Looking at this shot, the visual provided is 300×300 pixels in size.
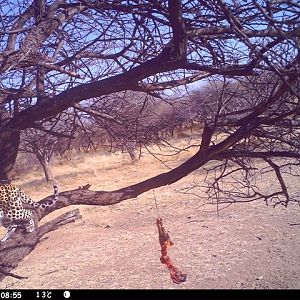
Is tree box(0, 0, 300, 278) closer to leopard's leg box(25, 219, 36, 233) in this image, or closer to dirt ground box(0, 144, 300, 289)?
leopard's leg box(25, 219, 36, 233)

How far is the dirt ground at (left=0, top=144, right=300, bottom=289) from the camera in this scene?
283 inches

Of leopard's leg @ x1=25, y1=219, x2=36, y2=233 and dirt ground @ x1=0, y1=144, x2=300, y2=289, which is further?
dirt ground @ x1=0, y1=144, x2=300, y2=289

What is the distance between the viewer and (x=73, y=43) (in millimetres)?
5039

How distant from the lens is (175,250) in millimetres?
9234

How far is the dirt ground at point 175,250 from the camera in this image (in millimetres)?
7180

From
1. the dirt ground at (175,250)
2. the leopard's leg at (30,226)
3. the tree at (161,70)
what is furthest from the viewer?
the dirt ground at (175,250)

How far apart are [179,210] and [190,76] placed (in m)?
9.75

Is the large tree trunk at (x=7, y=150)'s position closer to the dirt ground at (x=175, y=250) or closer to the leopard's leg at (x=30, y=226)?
the leopard's leg at (x=30, y=226)

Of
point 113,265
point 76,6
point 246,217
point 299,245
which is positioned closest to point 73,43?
point 76,6
